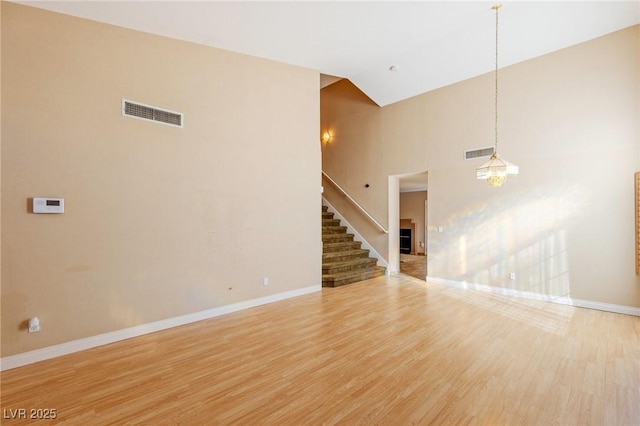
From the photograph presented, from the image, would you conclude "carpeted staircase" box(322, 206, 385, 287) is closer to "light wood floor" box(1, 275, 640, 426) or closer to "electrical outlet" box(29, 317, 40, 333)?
"light wood floor" box(1, 275, 640, 426)

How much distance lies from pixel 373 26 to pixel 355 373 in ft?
14.5

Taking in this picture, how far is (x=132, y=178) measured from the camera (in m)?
3.37

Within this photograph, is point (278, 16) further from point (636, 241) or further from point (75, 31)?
point (636, 241)

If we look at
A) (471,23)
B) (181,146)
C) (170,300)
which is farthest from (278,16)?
(170,300)

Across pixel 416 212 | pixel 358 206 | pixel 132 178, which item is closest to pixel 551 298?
pixel 358 206

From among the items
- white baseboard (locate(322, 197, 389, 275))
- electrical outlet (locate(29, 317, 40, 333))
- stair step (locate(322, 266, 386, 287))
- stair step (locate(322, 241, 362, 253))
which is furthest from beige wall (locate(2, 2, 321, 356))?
white baseboard (locate(322, 197, 389, 275))

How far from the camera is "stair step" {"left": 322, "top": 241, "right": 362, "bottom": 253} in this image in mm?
6648

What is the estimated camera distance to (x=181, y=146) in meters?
3.76

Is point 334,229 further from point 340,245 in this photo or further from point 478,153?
point 478,153

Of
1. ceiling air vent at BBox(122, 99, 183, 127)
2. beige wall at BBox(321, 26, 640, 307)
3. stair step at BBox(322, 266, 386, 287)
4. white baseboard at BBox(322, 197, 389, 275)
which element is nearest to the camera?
ceiling air vent at BBox(122, 99, 183, 127)

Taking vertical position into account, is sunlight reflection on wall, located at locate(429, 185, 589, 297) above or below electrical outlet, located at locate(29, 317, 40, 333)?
above

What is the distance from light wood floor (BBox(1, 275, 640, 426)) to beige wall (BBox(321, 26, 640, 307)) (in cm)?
91

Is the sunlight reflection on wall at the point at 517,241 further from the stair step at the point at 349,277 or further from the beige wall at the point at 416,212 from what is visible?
the beige wall at the point at 416,212

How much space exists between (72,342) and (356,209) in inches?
239
